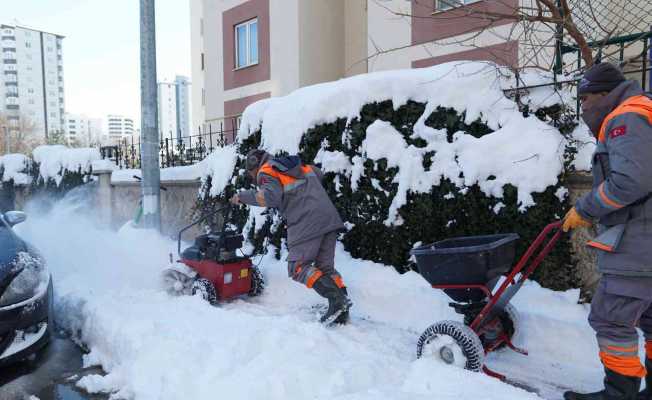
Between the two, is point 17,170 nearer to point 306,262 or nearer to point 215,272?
point 215,272

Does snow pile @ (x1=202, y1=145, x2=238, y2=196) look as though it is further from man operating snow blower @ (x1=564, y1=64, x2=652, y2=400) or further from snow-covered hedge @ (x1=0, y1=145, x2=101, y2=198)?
snow-covered hedge @ (x1=0, y1=145, x2=101, y2=198)

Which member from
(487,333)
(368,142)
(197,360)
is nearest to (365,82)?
(368,142)

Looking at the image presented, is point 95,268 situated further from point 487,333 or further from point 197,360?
point 487,333

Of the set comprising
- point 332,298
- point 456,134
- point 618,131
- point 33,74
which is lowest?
point 332,298

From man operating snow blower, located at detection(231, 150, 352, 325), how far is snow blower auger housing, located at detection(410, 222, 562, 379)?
1.13 meters

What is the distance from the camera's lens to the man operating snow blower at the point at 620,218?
7.82 feet

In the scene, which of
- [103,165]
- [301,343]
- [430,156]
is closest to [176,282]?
[301,343]

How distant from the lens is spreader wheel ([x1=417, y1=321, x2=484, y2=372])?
119 inches

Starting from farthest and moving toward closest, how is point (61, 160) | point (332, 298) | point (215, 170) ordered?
point (61, 160) → point (215, 170) → point (332, 298)

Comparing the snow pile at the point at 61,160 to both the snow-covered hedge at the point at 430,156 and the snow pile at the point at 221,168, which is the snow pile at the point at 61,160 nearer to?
the snow pile at the point at 221,168

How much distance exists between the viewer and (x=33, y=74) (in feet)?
311

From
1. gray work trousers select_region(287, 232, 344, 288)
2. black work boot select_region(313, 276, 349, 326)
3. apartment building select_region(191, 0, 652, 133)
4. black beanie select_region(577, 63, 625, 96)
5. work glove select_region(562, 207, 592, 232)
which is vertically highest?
apartment building select_region(191, 0, 652, 133)

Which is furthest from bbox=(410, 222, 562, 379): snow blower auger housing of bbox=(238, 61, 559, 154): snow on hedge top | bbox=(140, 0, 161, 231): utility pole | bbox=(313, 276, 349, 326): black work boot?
bbox=(140, 0, 161, 231): utility pole

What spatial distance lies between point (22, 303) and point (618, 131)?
4119 mm
